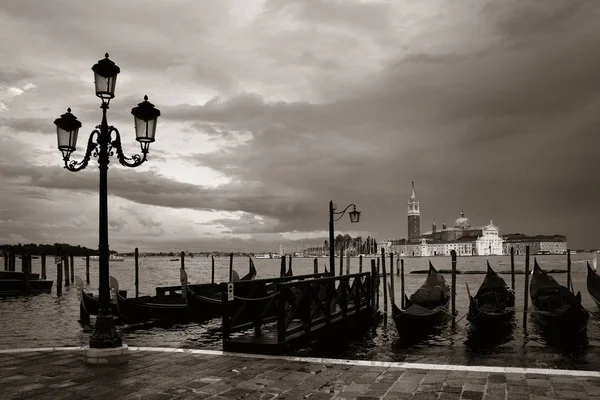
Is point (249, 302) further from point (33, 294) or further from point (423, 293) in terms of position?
point (33, 294)

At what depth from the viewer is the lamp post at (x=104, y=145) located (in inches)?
288

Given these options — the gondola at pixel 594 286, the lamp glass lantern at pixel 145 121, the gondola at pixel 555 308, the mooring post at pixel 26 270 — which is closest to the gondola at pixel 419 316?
the gondola at pixel 555 308

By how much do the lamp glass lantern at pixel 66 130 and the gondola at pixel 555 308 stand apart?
12547 mm

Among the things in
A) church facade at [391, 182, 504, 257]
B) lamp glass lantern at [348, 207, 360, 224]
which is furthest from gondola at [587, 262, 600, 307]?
church facade at [391, 182, 504, 257]

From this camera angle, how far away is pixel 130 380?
19.8 feet

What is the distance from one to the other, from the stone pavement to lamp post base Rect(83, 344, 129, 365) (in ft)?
0.42

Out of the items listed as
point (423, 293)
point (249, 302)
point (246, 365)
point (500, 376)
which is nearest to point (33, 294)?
point (423, 293)

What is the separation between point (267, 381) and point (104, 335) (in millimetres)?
2683

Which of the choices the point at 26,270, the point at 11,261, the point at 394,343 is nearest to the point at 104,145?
the point at 394,343

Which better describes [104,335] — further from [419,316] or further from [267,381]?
[419,316]

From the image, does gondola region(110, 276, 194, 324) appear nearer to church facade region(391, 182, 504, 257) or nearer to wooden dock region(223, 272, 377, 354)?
wooden dock region(223, 272, 377, 354)

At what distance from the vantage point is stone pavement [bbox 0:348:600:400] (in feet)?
17.6

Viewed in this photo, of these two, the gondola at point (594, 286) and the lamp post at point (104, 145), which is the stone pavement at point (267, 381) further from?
the gondola at point (594, 286)

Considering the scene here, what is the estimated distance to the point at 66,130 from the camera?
8.01 metres
